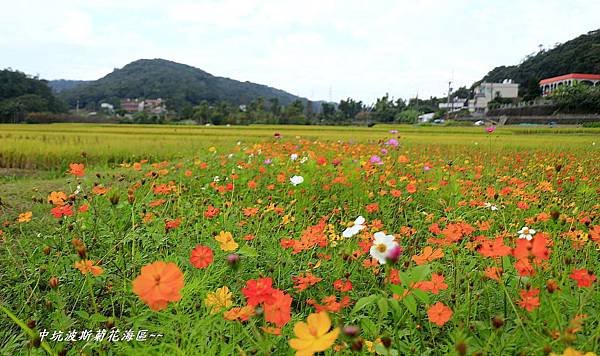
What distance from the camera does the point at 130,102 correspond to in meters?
45.6

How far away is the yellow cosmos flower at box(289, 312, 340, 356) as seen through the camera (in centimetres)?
63

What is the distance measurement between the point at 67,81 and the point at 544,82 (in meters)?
92.8

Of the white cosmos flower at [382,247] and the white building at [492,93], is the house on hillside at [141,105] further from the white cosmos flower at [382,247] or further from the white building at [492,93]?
the white cosmos flower at [382,247]

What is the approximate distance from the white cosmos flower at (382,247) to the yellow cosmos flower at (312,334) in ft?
0.88

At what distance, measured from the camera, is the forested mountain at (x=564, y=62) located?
133 ft

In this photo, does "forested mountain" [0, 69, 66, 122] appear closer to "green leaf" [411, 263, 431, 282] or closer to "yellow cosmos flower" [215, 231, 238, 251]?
"yellow cosmos flower" [215, 231, 238, 251]

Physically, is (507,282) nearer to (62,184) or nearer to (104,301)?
(104,301)

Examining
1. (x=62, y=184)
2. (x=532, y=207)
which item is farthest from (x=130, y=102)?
(x=532, y=207)

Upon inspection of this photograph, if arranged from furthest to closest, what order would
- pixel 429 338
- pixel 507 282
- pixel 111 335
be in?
1. pixel 507 282
2. pixel 429 338
3. pixel 111 335

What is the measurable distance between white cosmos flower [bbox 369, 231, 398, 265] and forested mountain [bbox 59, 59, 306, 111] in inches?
1617

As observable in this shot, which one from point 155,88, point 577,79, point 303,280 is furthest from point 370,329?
point 155,88

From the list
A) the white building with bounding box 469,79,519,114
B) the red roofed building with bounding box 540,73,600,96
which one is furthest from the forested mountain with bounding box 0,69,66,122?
the white building with bounding box 469,79,519,114

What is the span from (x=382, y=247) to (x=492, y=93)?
58.0 m

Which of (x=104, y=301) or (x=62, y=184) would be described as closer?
(x=104, y=301)
